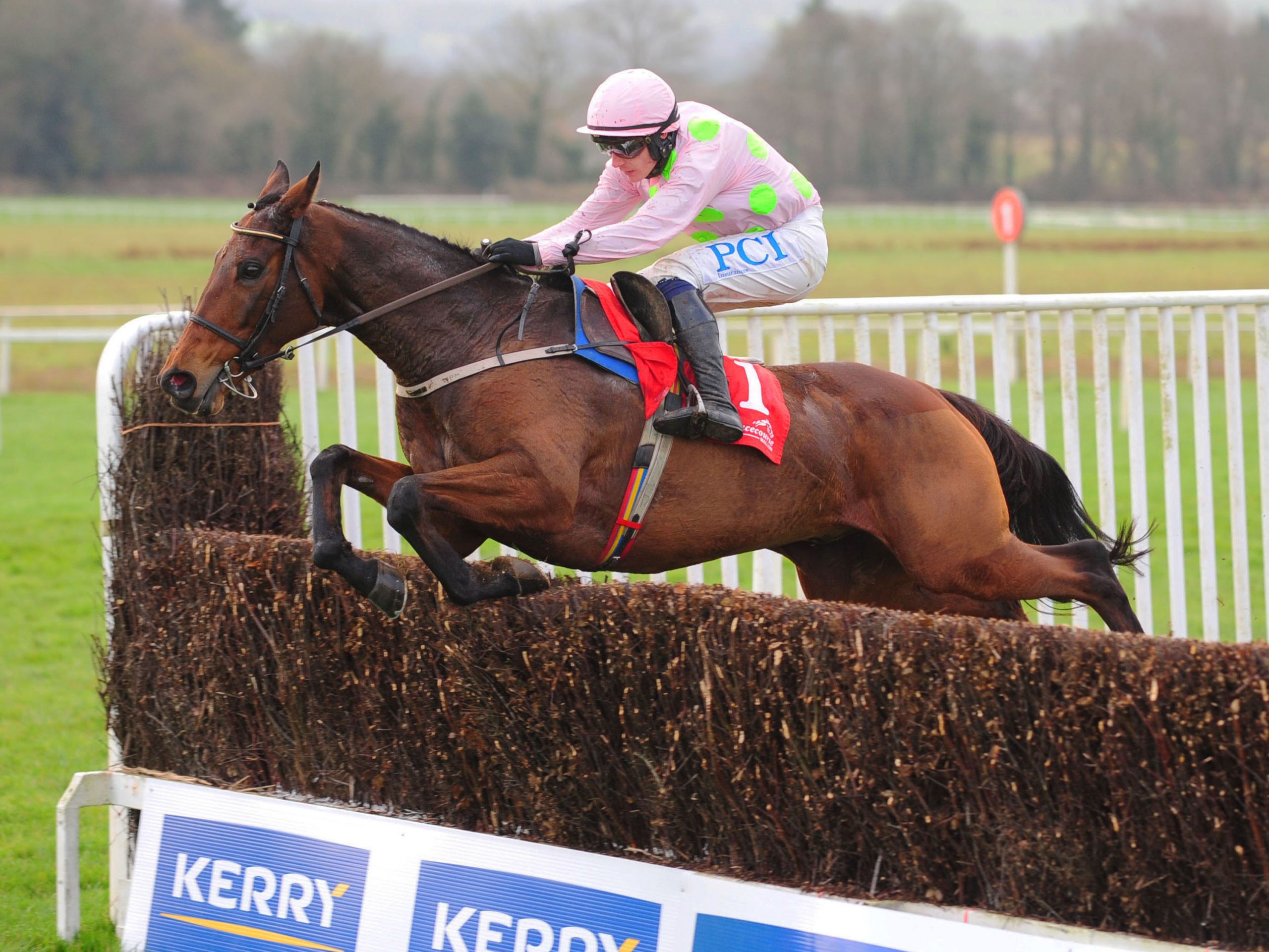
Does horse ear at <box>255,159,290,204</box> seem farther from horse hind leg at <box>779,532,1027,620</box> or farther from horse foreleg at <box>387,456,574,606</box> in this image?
horse hind leg at <box>779,532,1027,620</box>

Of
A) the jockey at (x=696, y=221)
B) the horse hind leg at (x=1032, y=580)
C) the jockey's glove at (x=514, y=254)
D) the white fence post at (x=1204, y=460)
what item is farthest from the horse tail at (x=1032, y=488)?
the jockey's glove at (x=514, y=254)

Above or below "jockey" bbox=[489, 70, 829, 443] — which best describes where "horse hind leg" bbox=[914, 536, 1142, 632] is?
below

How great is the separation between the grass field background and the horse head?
0.37 metres

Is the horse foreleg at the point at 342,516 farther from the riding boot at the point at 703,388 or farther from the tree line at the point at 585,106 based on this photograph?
the tree line at the point at 585,106

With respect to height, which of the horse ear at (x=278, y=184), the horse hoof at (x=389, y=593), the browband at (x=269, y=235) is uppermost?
the horse ear at (x=278, y=184)

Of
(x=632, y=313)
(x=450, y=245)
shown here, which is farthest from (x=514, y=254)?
(x=632, y=313)

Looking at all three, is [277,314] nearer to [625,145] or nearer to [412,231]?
[412,231]

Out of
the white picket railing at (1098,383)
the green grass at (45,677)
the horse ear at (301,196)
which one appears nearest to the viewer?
the horse ear at (301,196)

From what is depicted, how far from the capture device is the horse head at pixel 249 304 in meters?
3.45

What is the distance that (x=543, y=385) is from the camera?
12.0ft

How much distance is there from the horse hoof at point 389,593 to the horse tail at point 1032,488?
1964 mm

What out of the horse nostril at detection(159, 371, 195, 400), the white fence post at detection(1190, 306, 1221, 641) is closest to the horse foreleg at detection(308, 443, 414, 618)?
the horse nostril at detection(159, 371, 195, 400)

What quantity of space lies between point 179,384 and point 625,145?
4.39 ft

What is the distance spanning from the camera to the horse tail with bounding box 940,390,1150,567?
4.48 meters
